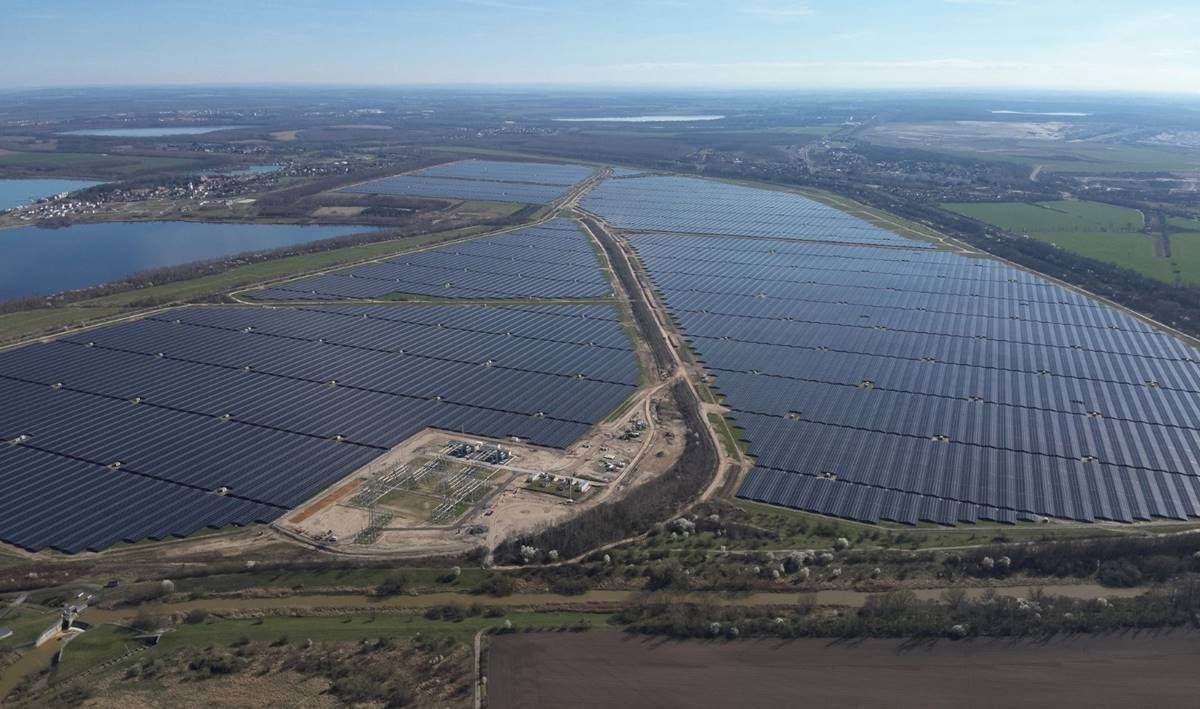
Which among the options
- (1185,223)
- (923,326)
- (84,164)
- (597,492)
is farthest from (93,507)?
(84,164)

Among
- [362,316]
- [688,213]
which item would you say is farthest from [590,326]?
[688,213]

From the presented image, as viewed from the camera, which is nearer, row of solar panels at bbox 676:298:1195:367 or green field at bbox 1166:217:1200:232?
row of solar panels at bbox 676:298:1195:367

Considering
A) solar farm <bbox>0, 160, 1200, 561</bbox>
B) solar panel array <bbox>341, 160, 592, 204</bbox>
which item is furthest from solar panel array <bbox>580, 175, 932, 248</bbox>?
solar farm <bbox>0, 160, 1200, 561</bbox>

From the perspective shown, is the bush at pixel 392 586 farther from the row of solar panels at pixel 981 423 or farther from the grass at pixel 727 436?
the row of solar panels at pixel 981 423

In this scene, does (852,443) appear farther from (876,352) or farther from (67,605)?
(67,605)

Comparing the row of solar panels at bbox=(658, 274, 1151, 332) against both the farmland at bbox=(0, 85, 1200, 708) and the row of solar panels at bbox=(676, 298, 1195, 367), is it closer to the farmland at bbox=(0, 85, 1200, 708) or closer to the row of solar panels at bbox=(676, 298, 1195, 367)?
the row of solar panels at bbox=(676, 298, 1195, 367)

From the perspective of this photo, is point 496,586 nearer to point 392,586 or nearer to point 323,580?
point 392,586
